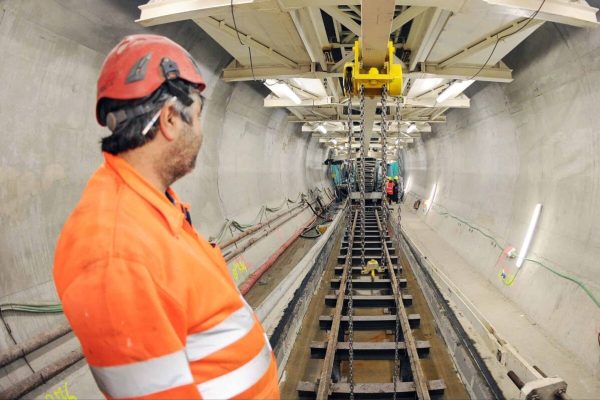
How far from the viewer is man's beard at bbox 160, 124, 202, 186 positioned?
111 centimetres

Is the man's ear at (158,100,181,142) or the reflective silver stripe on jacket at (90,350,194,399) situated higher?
the man's ear at (158,100,181,142)

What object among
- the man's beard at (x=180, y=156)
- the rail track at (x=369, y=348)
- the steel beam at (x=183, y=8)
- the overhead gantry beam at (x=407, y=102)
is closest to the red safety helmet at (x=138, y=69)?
the man's beard at (x=180, y=156)

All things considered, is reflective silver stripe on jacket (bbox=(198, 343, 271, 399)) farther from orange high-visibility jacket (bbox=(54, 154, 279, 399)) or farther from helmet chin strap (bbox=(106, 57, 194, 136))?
helmet chin strap (bbox=(106, 57, 194, 136))

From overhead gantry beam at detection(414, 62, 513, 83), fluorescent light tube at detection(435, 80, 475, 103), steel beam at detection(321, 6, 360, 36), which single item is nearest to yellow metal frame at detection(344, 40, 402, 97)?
steel beam at detection(321, 6, 360, 36)

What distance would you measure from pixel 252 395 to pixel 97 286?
64 cm

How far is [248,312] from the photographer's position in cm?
117

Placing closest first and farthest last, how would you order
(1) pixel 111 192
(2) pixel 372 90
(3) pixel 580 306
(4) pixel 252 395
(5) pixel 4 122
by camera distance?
(1) pixel 111 192, (4) pixel 252 395, (5) pixel 4 122, (2) pixel 372 90, (3) pixel 580 306

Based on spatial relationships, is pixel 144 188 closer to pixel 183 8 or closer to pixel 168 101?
pixel 168 101

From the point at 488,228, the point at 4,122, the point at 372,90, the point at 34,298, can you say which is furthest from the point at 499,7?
the point at 488,228

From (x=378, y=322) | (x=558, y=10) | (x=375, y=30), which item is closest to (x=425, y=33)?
(x=558, y=10)

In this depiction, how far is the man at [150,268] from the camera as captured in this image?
0.84m

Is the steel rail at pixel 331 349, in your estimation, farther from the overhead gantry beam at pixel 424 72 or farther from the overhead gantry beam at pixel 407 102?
the overhead gantry beam at pixel 407 102

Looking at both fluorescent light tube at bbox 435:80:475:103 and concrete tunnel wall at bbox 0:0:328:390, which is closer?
concrete tunnel wall at bbox 0:0:328:390

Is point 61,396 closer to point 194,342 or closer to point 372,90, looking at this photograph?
point 194,342
